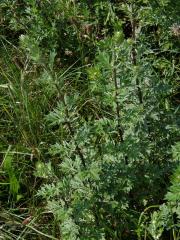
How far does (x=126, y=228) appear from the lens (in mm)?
2393

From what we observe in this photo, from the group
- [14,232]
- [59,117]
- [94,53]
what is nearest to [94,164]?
[59,117]

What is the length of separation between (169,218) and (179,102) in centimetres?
96

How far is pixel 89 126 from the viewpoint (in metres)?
2.10

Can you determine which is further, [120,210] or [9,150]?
[9,150]

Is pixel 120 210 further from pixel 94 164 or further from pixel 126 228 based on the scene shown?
pixel 94 164

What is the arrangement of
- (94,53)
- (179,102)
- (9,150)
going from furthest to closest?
(94,53), (179,102), (9,150)

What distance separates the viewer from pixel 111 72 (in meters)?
2.01

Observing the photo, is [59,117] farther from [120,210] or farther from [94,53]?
[94,53]

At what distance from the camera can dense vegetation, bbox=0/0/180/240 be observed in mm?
2072

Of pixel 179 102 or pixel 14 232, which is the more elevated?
pixel 179 102

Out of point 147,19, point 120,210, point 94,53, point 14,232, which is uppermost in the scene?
point 147,19

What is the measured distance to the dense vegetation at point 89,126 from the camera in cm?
207

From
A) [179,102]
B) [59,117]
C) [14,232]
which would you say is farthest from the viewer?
[179,102]

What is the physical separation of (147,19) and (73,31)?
1.71 feet
